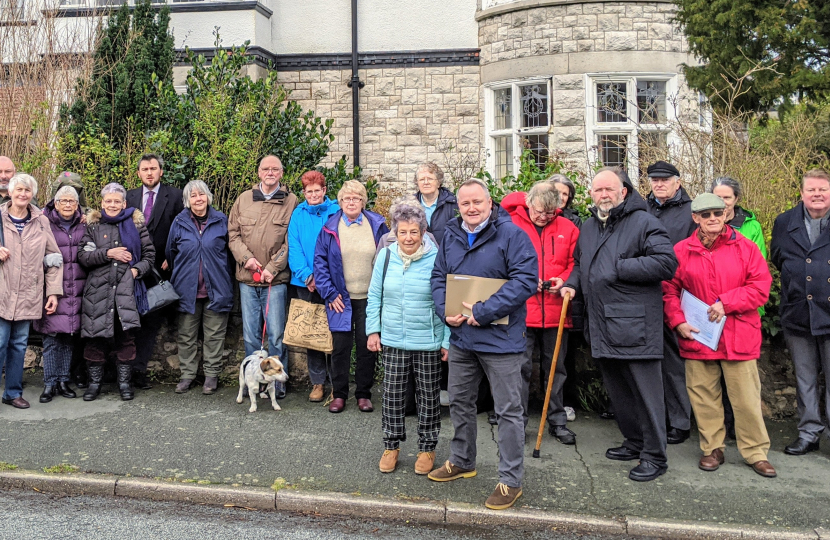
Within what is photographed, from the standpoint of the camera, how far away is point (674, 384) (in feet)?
20.3

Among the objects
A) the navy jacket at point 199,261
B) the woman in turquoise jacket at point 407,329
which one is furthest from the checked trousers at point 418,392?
the navy jacket at point 199,261

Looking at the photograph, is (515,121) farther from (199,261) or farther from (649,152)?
(199,261)

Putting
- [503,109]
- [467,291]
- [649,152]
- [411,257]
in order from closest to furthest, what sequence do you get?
[467,291]
[411,257]
[649,152]
[503,109]

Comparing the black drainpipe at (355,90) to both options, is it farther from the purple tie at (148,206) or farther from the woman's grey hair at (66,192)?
the woman's grey hair at (66,192)

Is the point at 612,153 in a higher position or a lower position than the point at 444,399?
higher

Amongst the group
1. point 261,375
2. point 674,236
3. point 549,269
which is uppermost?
point 674,236

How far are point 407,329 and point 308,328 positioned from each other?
6.00 feet

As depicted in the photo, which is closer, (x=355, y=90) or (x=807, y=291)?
(x=807, y=291)

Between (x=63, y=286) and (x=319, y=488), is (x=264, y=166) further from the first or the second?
(x=319, y=488)

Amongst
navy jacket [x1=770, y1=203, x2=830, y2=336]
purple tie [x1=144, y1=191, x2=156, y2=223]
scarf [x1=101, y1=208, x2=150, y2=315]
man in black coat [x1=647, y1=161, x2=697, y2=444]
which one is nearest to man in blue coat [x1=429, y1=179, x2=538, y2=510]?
man in black coat [x1=647, y1=161, x2=697, y2=444]

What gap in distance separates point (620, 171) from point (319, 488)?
10.1ft

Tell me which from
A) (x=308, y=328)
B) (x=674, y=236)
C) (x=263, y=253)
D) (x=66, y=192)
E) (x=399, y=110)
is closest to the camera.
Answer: (x=674, y=236)

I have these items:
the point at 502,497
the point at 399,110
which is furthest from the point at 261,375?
the point at 399,110

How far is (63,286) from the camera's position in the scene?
7246 millimetres
